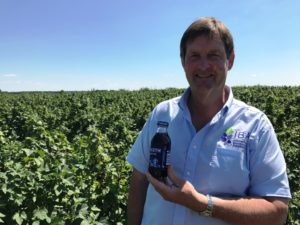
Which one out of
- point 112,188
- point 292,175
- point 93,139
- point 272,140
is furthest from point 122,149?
point 272,140

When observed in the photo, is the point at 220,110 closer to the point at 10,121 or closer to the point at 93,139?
the point at 93,139

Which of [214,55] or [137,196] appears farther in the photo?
[137,196]

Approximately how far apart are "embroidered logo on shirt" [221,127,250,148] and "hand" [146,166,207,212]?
31 cm

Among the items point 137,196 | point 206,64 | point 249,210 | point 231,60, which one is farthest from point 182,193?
point 231,60

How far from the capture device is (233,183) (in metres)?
1.96

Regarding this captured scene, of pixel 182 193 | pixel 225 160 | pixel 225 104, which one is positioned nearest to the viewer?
pixel 182 193

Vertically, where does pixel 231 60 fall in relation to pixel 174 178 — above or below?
above

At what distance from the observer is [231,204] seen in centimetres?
191

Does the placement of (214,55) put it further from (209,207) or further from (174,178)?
(209,207)

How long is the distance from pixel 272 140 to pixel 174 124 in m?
0.52

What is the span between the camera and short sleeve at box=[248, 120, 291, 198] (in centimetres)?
191

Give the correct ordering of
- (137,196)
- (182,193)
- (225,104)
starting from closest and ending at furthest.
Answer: (182,193), (225,104), (137,196)

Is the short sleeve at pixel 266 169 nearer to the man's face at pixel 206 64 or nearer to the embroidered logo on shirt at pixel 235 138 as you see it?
the embroidered logo on shirt at pixel 235 138

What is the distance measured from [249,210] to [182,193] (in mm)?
342
